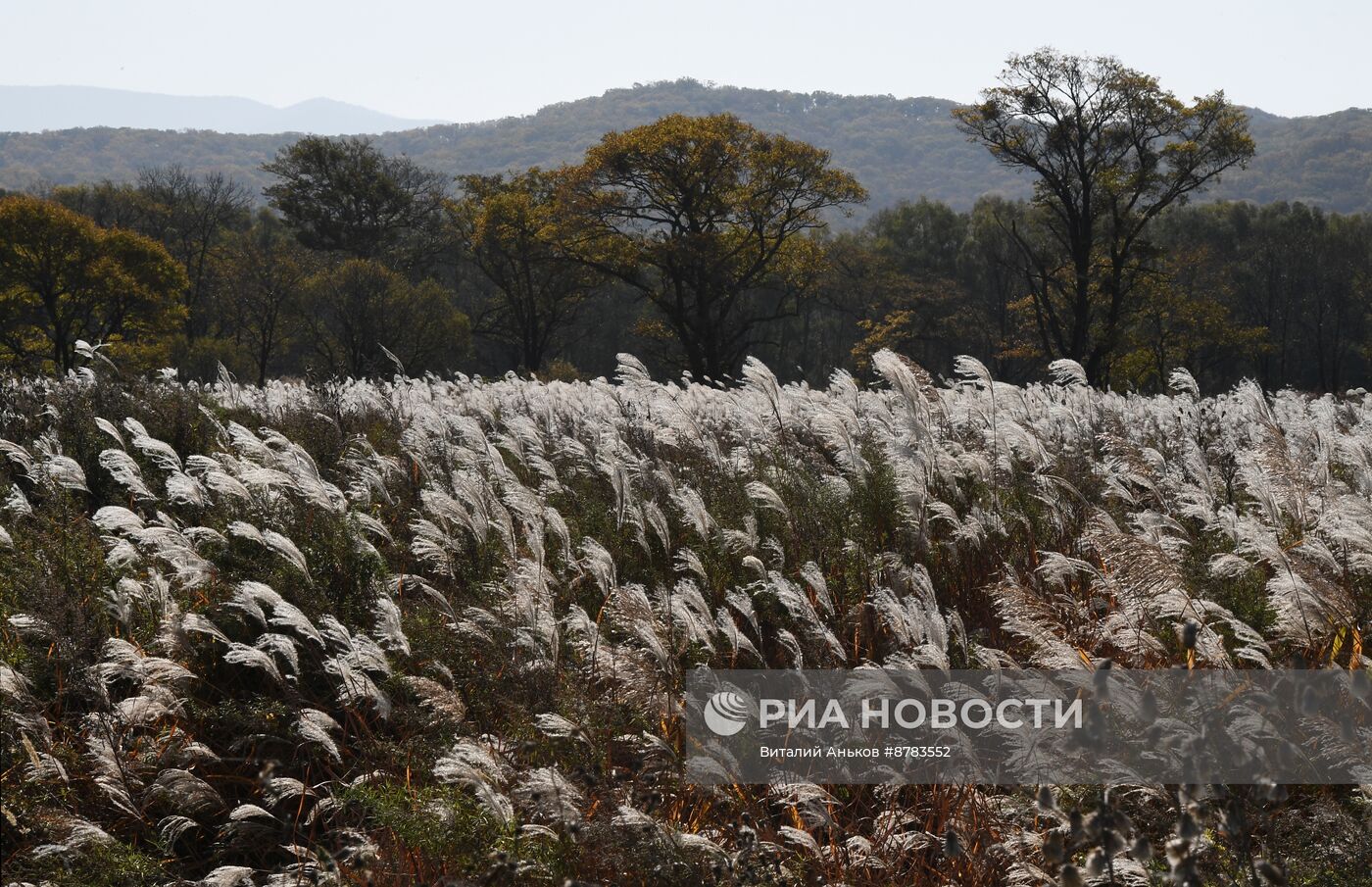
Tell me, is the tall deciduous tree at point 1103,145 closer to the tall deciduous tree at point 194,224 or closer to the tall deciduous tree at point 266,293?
the tall deciduous tree at point 266,293

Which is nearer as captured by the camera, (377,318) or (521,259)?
(377,318)

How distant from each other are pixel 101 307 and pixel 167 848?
3375 cm

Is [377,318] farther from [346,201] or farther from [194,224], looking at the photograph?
[194,224]

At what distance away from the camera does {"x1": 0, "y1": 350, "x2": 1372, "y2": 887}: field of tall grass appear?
8.85ft

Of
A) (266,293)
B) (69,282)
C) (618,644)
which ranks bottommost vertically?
(618,644)

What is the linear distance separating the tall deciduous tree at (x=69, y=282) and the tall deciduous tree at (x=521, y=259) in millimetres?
11510

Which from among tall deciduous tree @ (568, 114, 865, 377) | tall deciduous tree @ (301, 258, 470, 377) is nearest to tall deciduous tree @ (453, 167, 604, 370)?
tall deciduous tree @ (568, 114, 865, 377)

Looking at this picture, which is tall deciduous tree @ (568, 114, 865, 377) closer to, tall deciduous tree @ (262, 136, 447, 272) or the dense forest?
the dense forest

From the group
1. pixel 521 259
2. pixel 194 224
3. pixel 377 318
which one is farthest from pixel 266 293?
pixel 194 224

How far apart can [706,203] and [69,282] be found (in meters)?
20.6

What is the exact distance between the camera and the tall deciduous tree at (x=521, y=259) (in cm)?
3603

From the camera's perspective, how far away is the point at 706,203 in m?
30.2

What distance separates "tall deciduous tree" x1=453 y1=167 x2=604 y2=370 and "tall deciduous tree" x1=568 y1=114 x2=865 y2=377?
2.60 m

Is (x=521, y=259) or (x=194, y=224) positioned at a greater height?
(x=194, y=224)
